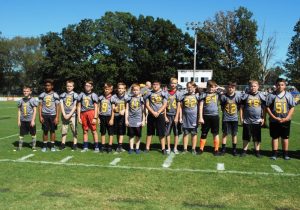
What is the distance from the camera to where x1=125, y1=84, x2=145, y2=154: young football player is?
382 inches

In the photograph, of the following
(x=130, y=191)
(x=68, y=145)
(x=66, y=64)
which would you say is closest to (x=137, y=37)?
(x=66, y=64)

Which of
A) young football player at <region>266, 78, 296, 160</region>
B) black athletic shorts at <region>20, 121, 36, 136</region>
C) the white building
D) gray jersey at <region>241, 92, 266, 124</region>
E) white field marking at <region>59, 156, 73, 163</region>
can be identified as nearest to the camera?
white field marking at <region>59, 156, 73, 163</region>

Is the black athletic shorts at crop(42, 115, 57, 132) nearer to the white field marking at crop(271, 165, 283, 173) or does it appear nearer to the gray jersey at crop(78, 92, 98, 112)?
the gray jersey at crop(78, 92, 98, 112)

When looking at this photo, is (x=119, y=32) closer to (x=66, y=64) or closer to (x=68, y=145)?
(x=66, y=64)

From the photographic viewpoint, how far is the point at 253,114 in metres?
9.27

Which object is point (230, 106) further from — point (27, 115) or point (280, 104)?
point (27, 115)

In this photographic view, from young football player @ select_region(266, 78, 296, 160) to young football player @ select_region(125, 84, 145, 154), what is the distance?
3008mm

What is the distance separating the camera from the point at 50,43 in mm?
69250

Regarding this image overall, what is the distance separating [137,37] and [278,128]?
62.9 meters

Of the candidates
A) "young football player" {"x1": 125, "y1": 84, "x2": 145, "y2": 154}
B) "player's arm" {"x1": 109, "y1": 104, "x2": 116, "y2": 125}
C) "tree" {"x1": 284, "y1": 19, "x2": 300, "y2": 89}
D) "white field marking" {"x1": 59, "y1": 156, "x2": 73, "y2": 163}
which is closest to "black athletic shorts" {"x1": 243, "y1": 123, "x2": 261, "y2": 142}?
"young football player" {"x1": 125, "y1": 84, "x2": 145, "y2": 154}

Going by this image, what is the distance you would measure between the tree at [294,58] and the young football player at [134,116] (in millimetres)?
64745

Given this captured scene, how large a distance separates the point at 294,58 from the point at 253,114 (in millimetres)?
69844

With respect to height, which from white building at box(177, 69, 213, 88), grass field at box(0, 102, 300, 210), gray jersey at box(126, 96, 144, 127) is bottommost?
grass field at box(0, 102, 300, 210)

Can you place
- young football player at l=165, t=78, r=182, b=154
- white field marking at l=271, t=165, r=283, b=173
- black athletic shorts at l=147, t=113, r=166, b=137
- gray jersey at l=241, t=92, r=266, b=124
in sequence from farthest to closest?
young football player at l=165, t=78, r=182, b=154 < black athletic shorts at l=147, t=113, r=166, b=137 < gray jersey at l=241, t=92, r=266, b=124 < white field marking at l=271, t=165, r=283, b=173
